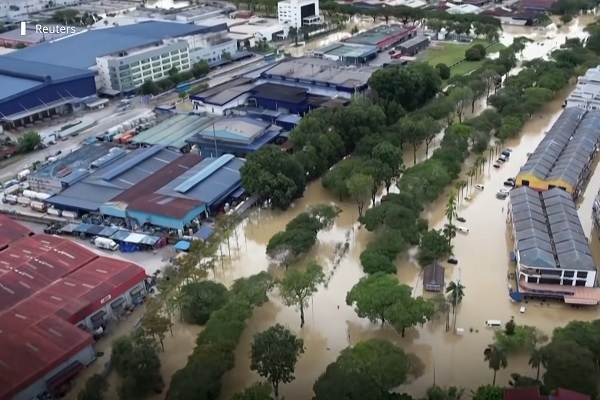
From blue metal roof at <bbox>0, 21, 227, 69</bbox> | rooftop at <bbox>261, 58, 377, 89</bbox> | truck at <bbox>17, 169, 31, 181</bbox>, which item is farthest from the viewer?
blue metal roof at <bbox>0, 21, 227, 69</bbox>

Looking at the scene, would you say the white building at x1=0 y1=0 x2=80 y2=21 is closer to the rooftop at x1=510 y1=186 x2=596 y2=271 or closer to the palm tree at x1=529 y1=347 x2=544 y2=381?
the rooftop at x1=510 y1=186 x2=596 y2=271

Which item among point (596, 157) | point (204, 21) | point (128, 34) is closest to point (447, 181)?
point (596, 157)

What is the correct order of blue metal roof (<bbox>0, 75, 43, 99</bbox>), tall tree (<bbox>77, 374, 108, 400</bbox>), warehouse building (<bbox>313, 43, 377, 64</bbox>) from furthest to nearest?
1. warehouse building (<bbox>313, 43, 377, 64</bbox>)
2. blue metal roof (<bbox>0, 75, 43, 99</bbox>)
3. tall tree (<bbox>77, 374, 108, 400</bbox>)

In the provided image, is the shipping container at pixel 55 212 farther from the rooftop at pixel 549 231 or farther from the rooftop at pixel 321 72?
the rooftop at pixel 549 231

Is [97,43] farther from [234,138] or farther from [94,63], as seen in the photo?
[234,138]

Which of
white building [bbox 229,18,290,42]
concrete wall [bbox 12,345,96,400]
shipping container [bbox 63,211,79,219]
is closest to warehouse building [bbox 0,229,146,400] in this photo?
concrete wall [bbox 12,345,96,400]

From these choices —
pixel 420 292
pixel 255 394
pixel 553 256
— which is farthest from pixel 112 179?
pixel 553 256
